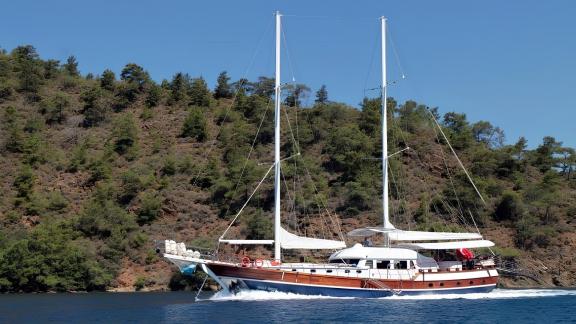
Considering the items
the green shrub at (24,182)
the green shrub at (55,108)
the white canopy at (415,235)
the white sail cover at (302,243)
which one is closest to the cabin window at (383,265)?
→ the white canopy at (415,235)

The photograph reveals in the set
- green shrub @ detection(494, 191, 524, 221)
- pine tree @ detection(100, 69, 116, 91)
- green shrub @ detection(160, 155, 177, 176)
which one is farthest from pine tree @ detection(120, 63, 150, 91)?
green shrub @ detection(494, 191, 524, 221)

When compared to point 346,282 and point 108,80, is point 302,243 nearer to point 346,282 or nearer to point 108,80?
point 346,282

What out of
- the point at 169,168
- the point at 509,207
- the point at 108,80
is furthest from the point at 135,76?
the point at 509,207

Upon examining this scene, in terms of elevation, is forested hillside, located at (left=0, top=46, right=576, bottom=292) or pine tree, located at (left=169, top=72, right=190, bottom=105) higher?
pine tree, located at (left=169, top=72, right=190, bottom=105)

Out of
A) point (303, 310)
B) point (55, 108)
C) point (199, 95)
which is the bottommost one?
point (303, 310)

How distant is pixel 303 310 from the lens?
35.8 meters

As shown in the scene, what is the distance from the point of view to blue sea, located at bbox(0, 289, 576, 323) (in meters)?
33.2

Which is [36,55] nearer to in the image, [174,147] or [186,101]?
[186,101]

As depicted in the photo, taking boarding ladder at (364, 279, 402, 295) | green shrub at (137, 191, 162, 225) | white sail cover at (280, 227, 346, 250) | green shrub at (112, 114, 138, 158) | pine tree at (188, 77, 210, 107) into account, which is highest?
pine tree at (188, 77, 210, 107)

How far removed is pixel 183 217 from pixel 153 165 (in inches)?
551

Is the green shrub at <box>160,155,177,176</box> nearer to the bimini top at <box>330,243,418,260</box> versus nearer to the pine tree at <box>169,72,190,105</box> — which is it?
the pine tree at <box>169,72,190,105</box>

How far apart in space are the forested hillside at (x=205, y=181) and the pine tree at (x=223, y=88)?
251 inches

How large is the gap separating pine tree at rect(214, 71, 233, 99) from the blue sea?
75985 mm

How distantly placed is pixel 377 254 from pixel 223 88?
265ft
